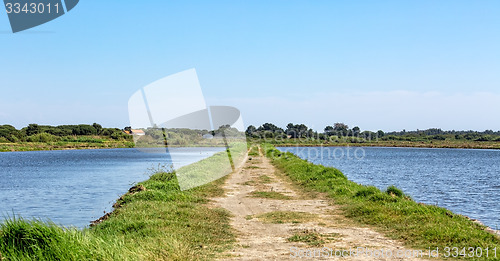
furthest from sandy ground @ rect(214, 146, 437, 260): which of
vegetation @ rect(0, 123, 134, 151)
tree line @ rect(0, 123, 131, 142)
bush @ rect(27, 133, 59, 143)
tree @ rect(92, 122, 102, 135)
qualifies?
tree @ rect(92, 122, 102, 135)

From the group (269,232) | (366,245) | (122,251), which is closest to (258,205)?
(269,232)

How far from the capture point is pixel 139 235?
940 cm

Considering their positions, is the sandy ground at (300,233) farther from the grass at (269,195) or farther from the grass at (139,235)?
the grass at (269,195)

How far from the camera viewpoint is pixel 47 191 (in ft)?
79.8

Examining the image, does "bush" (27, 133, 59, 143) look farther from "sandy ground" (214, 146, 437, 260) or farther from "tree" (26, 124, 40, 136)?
"sandy ground" (214, 146, 437, 260)

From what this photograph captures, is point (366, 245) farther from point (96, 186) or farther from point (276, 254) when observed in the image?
point (96, 186)

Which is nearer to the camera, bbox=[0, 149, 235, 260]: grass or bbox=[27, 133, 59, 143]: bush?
bbox=[0, 149, 235, 260]: grass

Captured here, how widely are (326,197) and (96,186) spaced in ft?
51.4

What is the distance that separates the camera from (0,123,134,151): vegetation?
101m

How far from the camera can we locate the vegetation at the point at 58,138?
101 meters

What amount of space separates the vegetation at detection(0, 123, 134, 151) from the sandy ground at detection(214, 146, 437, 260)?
297 feet

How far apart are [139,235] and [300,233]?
383cm

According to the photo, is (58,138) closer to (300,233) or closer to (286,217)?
(286,217)
